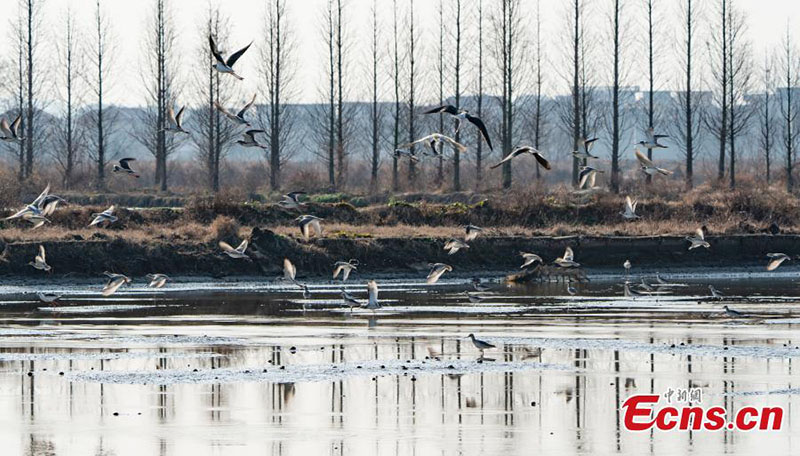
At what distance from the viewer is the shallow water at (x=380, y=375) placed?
46.8 ft

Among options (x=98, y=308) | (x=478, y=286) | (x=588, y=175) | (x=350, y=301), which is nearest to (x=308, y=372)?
(x=350, y=301)

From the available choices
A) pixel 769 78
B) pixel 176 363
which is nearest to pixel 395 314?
pixel 176 363

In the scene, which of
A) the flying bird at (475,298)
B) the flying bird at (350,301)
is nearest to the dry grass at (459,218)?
the flying bird at (475,298)

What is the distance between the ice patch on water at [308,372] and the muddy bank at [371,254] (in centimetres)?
1934

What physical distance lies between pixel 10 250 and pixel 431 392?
2363 centimetres

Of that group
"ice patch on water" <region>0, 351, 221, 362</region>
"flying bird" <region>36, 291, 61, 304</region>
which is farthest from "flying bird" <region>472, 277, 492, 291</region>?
"ice patch on water" <region>0, 351, 221, 362</region>

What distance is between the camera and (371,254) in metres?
41.1

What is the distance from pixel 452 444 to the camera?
14.0 meters

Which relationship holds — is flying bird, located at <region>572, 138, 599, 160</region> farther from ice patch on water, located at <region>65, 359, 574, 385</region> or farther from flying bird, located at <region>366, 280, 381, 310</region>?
ice patch on water, located at <region>65, 359, 574, 385</region>

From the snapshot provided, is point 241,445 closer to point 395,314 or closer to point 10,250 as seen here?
point 395,314

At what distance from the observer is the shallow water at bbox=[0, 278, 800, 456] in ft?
46.8

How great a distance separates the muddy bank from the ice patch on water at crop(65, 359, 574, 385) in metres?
19.3

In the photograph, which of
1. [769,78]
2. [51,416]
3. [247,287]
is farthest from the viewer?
[769,78]

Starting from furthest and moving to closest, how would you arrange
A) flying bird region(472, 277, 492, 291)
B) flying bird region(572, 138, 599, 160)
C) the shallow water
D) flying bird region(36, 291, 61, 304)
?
flying bird region(472, 277, 492, 291) < flying bird region(36, 291, 61, 304) < flying bird region(572, 138, 599, 160) < the shallow water
